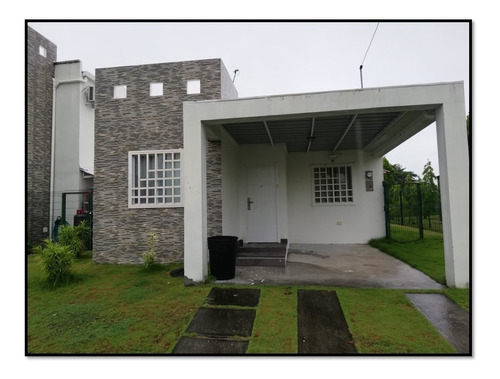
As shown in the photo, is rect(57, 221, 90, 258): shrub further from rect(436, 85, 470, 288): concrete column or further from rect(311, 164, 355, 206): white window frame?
rect(436, 85, 470, 288): concrete column

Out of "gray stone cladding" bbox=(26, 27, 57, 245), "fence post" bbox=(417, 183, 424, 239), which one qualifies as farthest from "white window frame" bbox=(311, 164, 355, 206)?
"gray stone cladding" bbox=(26, 27, 57, 245)

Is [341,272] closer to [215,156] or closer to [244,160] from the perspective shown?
[215,156]

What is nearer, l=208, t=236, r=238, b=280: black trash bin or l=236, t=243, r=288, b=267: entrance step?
l=208, t=236, r=238, b=280: black trash bin

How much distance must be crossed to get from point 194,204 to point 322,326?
8.97 feet

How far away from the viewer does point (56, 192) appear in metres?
10.2

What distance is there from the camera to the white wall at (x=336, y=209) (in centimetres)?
866

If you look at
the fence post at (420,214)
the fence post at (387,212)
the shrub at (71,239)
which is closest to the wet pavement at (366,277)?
the fence post at (387,212)

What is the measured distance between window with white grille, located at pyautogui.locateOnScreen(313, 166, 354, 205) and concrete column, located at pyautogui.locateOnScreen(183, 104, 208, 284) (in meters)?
5.15

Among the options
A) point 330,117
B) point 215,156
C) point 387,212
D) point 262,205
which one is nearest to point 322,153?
point 387,212

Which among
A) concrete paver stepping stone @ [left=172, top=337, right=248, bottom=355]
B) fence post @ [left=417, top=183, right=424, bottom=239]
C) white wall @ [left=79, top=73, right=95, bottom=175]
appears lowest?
concrete paver stepping stone @ [left=172, top=337, right=248, bottom=355]

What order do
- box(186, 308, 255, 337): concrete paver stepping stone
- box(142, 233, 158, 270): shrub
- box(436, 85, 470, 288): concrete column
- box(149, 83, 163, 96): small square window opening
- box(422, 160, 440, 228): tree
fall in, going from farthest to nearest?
box(422, 160, 440, 228): tree → box(149, 83, 163, 96): small square window opening → box(142, 233, 158, 270): shrub → box(436, 85, 470, 288): concrete column → box(186, 308, 255, 337): concrete paver stepping stone

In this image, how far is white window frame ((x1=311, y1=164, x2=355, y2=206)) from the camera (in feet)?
29.0

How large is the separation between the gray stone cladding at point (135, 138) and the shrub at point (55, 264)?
166 cm

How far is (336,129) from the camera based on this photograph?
21.1 feet
